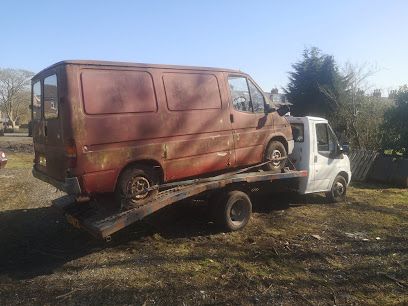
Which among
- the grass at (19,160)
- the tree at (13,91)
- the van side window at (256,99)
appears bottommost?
the grass at (19,160)

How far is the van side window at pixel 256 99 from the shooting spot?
756 centimetres

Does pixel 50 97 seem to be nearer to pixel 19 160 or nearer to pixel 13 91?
pixel 19 160

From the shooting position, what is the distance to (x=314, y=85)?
20.2 metres

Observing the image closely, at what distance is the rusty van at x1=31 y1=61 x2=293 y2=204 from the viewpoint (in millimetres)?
5348

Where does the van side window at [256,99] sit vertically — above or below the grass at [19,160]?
above


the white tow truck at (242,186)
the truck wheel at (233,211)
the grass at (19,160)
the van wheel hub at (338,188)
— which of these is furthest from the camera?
the grass at (19,160)

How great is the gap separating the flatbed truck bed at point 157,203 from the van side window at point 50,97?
1.41 m

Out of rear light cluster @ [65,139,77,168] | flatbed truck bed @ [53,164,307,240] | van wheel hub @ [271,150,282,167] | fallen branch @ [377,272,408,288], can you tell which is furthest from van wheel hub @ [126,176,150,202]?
fallen branch @ [377,272,408,288]

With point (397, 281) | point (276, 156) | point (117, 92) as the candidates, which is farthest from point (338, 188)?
point (117, 92)

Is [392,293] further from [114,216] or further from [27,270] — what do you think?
[27,270]

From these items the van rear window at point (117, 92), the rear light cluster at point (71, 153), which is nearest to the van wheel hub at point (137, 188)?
the rear light cluster at point (71, 153)

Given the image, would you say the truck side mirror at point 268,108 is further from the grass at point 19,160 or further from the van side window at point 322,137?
the grass at point 19,160

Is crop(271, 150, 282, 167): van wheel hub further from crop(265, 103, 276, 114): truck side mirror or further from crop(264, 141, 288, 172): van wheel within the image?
crop(265, 103, 276, 114): truck side mirror

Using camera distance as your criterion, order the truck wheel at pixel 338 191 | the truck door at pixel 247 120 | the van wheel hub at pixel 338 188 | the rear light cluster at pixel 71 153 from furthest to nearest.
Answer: the van wheel hub at pixel 338 188 → the truck wheel at pixel 338 191 → the truck door at pixel 247 120 → the rear light cluster at pixel 71 153
